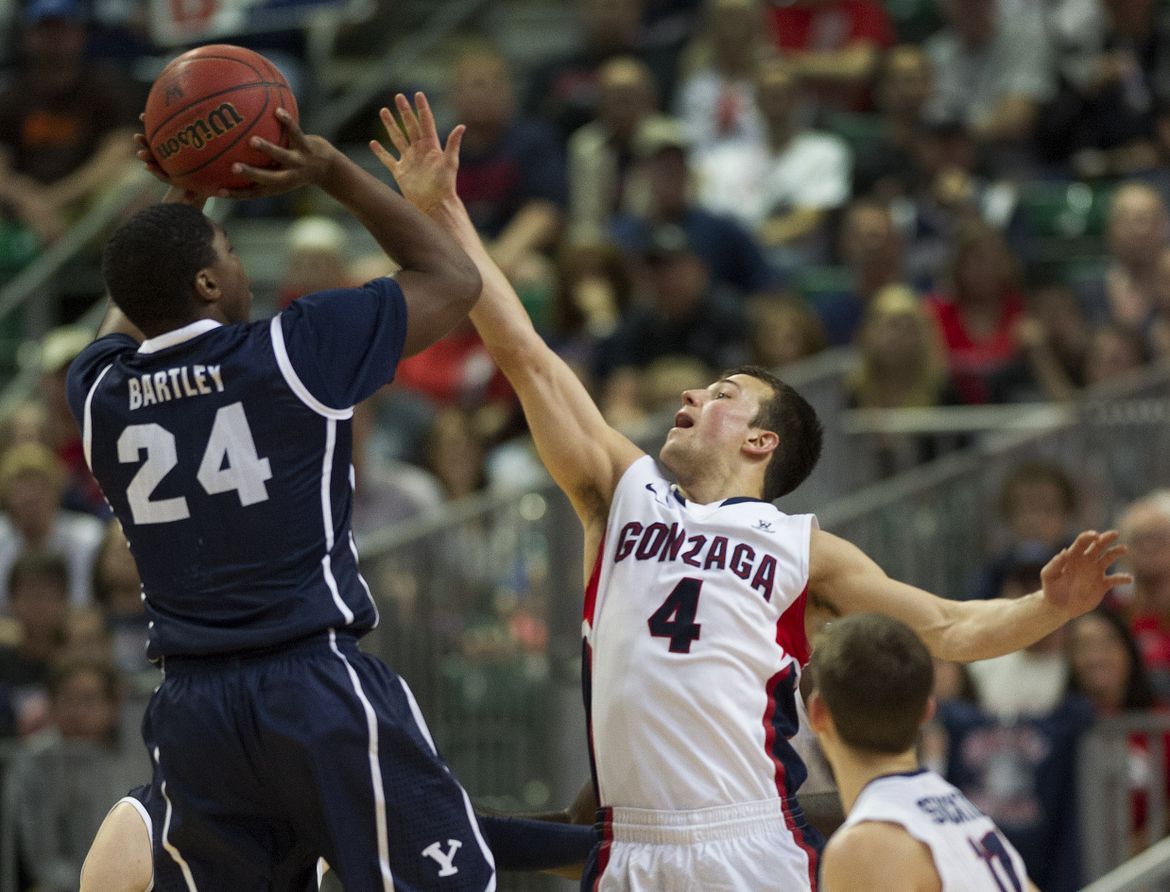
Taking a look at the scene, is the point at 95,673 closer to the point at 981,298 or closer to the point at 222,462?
the point at 222,462

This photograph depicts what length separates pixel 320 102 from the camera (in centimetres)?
1416

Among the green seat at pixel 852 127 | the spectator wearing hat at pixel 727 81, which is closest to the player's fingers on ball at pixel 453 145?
the green seat at pixel 852 127

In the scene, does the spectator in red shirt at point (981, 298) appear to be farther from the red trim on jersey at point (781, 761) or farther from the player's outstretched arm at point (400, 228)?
the player's outstretched arm at point (400, 228)

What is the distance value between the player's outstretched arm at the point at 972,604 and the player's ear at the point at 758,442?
0.97 feet

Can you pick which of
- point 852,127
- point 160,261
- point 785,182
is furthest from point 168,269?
point 852,127

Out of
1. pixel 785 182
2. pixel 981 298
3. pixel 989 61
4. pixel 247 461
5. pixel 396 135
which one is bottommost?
pixel 247 461

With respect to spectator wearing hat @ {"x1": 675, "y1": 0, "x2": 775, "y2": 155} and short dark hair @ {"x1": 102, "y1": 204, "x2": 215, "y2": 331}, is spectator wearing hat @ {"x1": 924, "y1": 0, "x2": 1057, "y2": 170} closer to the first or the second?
spectator wearing hat @ {"x1": 675, "y1": 0, "x2": 775, "y2": 155}

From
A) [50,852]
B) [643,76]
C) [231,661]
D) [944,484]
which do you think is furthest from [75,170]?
[231,661]

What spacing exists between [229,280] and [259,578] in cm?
75

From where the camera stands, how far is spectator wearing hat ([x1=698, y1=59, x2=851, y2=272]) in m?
12.4

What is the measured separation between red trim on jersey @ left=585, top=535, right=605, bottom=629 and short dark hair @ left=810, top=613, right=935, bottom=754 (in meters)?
1.13

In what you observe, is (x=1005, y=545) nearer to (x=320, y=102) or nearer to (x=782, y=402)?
(x=782, y=402)

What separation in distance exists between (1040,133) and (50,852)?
7245mm

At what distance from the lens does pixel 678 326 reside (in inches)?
435
